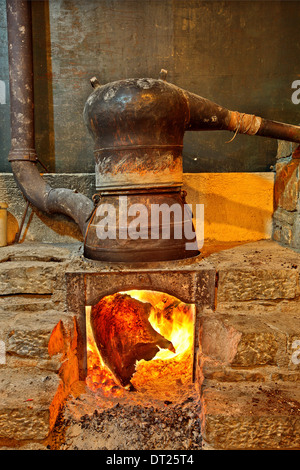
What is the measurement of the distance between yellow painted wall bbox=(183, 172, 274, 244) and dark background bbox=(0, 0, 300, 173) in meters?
0.50

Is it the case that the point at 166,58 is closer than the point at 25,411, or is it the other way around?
the point at 25,411

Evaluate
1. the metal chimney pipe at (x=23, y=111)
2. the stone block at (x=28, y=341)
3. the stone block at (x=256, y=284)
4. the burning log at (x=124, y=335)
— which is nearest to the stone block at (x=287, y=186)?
the stone block at (x=256, y=284)

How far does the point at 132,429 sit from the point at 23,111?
12.0 feet

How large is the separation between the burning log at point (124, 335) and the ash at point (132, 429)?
51 centimetres

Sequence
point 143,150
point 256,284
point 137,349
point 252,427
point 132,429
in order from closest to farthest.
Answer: point 252,427 → point 132,429 → point 143,150 → point 256,284 → point 137,349

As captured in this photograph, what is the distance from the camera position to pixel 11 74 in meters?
4.20

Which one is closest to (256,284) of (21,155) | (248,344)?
(248,344)

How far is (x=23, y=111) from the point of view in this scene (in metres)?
4.23

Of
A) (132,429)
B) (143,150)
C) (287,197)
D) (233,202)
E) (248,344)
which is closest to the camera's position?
(132,429)

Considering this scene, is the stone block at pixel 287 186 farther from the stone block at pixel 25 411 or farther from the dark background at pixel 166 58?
the stone block at pixel 25 411

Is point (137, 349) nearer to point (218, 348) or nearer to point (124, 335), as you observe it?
point (124, 335)
